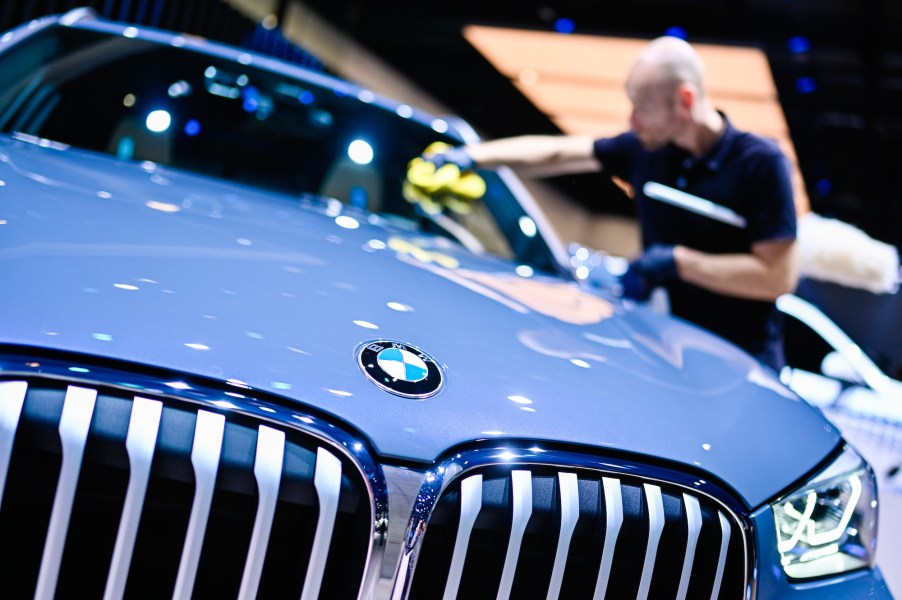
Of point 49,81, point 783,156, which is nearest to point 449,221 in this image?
point 783,156

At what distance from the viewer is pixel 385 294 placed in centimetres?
135

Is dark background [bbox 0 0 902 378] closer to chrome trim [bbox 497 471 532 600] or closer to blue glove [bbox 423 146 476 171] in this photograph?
blue glove [bbox 423 146 476 171]

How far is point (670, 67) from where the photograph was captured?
240 centimetres

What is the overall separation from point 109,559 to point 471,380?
0.52 metres

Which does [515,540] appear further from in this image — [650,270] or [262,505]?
[650,270]

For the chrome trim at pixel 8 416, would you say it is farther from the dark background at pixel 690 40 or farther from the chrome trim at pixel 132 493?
the dark background at pixel 690 40

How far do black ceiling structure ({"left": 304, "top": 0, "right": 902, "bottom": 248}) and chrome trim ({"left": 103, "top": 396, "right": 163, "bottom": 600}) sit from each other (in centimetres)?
789

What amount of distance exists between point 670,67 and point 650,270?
60 cm

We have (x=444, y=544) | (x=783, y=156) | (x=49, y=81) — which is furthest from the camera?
(x=783, y=156)

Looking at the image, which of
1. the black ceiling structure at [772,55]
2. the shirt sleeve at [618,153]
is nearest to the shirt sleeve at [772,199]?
the shirt sleeve at [618,153]

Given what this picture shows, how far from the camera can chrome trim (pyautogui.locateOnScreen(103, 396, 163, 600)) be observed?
0.95 meters

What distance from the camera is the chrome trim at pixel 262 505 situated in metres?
0.98

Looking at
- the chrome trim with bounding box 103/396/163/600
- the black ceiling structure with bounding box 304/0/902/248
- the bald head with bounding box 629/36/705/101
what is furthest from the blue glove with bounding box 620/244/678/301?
the black ceiling structure with bounding box 304/0/902/248

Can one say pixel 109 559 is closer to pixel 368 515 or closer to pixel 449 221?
pixel 368 515
